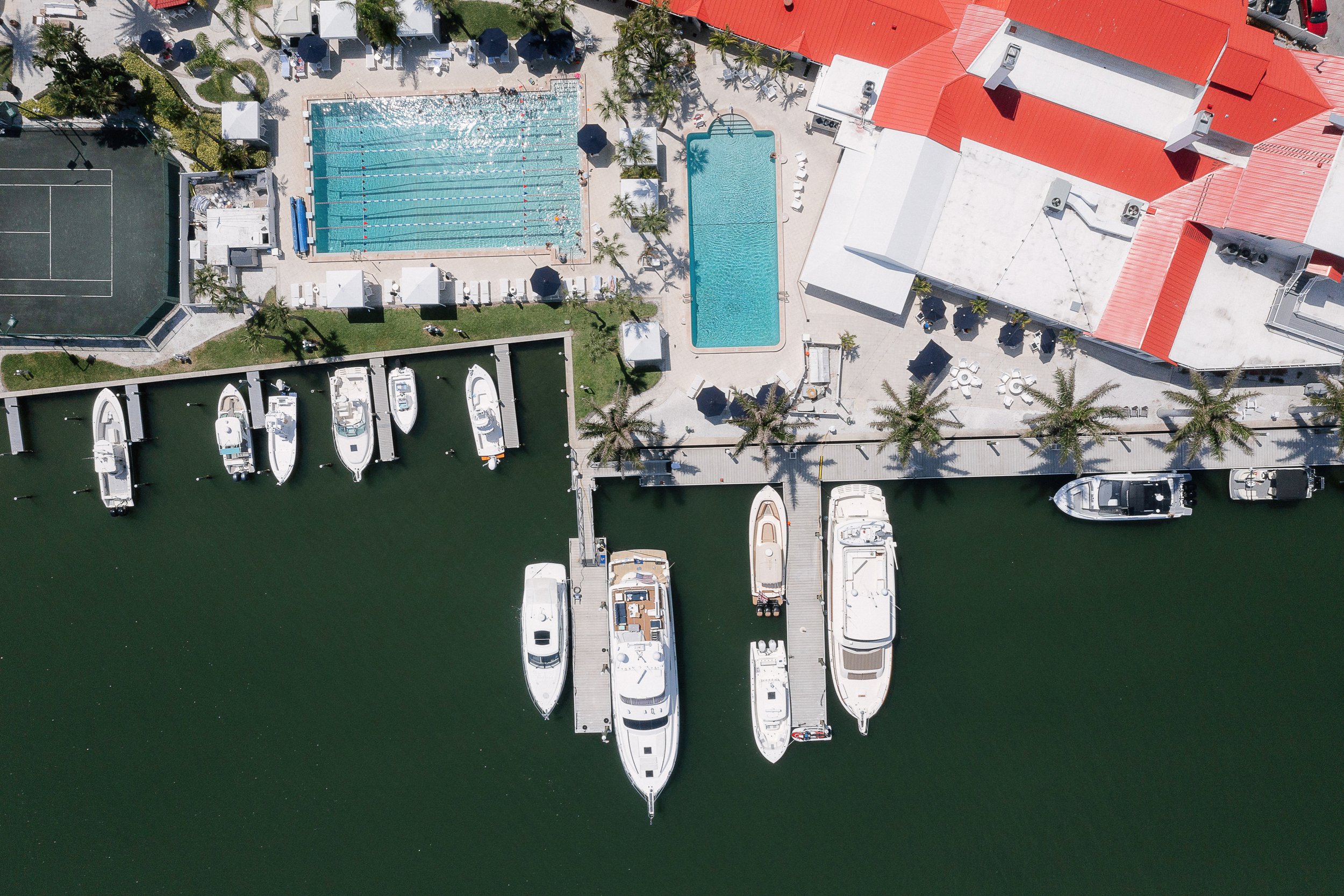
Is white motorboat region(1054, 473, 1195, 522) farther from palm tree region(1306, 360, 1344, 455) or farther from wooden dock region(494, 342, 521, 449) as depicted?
wooden dock region(494, 342, 521, 449)

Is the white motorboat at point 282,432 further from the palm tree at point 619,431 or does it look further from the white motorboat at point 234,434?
the palm tree at point 619,431

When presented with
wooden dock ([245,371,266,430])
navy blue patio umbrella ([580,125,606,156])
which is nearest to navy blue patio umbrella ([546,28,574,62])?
navy blue patio umbrella ([580,125,606,156])

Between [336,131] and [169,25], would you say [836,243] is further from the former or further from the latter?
[169,25]

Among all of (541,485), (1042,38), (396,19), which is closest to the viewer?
(1042,38)

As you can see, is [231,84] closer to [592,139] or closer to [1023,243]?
[592,139]

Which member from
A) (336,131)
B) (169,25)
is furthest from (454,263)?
(169,25)
